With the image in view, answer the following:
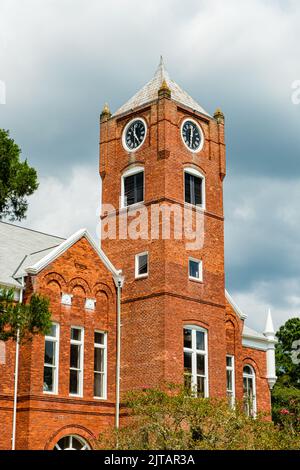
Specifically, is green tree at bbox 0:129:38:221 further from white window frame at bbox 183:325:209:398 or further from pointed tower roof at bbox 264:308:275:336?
pointed tower roof at bbox 264:308:275:336

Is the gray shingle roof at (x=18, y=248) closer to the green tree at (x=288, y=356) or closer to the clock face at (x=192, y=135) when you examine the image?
the clock face at (x=192, y=135)

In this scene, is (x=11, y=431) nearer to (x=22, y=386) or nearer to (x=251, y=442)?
(x=22, y=386)

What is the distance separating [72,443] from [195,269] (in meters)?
9.32

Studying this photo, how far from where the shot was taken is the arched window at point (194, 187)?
1442 inches

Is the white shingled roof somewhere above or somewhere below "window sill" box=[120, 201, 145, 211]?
below

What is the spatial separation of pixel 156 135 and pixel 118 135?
2.78 meters

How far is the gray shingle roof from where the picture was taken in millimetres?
32312

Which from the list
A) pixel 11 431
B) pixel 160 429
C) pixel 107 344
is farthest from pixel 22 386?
pixel 160 429

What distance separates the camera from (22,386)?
30.4 meters

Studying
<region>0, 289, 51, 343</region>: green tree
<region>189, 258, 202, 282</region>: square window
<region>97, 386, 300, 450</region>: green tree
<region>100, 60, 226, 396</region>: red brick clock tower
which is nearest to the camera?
<region>0, 289, 51, 343</region>: green tree

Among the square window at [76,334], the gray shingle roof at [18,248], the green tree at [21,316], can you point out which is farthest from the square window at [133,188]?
the green tree at [21,316]

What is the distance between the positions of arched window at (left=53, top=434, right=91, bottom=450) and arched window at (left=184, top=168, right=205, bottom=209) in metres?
11.5

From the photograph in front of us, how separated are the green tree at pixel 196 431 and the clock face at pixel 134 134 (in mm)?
14115

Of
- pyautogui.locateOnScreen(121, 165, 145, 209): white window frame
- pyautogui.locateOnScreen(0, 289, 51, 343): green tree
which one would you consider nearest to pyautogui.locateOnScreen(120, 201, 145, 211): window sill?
pyautogui.locateOnScreen(121, 165, 145, 209): white window frame
